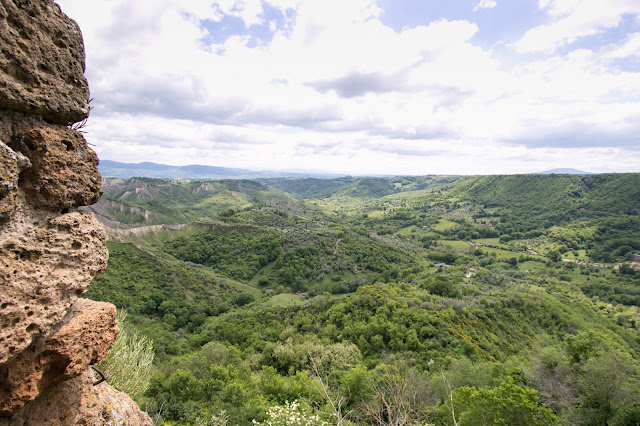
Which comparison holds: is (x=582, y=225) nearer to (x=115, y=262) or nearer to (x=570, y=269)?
(x=570, y=269)

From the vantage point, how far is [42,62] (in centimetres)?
568

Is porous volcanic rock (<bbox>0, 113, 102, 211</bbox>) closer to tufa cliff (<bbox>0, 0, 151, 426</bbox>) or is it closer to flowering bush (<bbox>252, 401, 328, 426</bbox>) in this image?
tufa cliff (<bbox>0, 0, 151, 426</bbox>)

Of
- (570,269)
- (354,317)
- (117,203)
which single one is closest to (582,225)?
(570,269)

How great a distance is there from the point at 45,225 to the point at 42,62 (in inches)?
127

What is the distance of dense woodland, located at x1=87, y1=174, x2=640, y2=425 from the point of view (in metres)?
22.8

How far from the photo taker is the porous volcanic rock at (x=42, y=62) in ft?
16.7

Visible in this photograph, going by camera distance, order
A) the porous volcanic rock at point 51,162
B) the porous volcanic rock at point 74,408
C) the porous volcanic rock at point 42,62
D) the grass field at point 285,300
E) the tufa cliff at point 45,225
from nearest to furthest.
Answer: the tufa cliff at point 45,225
the porous volcanic rock at point 42,62
the porous volcanic rock at point 51,162
the porous volcanic rock at point 74,408
the grass field at point 285,300

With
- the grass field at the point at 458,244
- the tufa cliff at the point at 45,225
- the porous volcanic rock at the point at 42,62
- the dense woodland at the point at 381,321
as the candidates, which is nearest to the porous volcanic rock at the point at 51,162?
the tufa cliff at the point at 45,225

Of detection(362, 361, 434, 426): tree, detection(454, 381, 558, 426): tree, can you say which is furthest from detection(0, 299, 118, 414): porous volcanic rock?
detection(454, 381, 558, 426): tree

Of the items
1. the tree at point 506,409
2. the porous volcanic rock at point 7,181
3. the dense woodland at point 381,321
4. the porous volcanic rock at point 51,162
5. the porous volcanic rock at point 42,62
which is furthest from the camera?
the dense woodland at point 381,321

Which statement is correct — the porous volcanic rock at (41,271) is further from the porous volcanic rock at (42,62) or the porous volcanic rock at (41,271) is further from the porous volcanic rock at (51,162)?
the porous volcanic rock at (42,62)

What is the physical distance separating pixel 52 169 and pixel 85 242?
1.66 metres

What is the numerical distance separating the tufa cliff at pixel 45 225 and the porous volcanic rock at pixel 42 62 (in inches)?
0.7

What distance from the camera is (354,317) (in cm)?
5266
